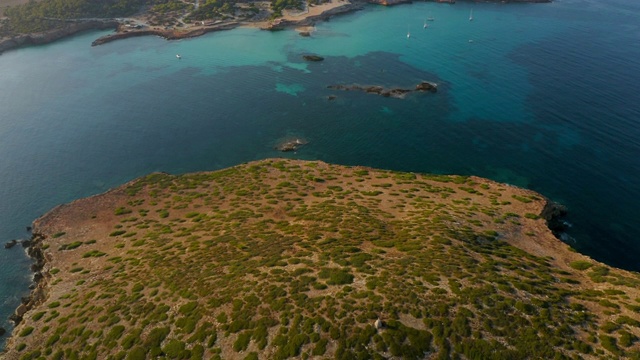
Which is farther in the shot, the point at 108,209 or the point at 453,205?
the point at 108,209

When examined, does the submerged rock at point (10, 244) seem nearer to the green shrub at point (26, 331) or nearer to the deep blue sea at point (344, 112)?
the deep blue sea at point (344, 112)

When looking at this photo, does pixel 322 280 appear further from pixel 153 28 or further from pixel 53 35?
pixel 53 35

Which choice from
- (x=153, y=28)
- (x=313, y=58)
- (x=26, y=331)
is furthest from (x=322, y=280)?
(x=153, y=28)

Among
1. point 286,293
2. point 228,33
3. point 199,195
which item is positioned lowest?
point 199,195

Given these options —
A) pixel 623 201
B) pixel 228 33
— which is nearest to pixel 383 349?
pixel 623 201

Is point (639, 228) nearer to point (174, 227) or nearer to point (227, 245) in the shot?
point (227, 245)

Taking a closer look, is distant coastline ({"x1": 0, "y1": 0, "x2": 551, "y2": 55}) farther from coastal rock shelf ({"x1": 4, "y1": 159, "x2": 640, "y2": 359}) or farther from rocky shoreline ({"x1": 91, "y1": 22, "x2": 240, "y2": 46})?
coastal rock shelf ({"x1": 4, "y1": 159, "x2": 640, "y2": 359})

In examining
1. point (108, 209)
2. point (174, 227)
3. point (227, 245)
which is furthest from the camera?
point (108, 209)

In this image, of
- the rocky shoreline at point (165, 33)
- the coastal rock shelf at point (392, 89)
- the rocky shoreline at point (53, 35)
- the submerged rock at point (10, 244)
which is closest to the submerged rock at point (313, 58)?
the coastal rock shelf at point (392, 89)
